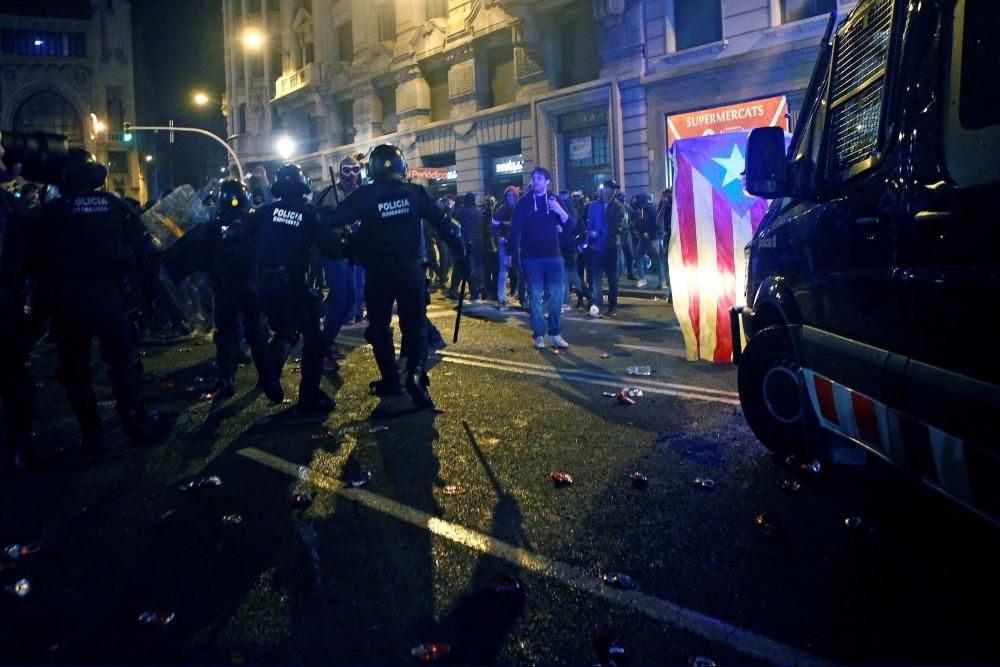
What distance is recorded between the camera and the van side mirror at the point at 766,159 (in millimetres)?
3795

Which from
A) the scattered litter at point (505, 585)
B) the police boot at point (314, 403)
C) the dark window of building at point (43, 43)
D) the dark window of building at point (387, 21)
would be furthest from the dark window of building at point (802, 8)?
the dark window of building at point (43, 43)

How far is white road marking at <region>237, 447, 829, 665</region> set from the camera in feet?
7.75

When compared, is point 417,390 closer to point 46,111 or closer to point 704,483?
point 704,483

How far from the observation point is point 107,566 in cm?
327

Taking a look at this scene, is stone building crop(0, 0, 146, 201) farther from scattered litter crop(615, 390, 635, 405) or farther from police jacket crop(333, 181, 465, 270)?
scattered litter crop(615, 390, 635, 405)

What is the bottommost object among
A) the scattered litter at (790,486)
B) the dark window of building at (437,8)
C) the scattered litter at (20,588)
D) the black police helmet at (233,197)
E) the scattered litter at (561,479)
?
the scattered litter at (20,588)

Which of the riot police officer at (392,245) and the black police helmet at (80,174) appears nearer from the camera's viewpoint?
the black police helmet at (80,174)

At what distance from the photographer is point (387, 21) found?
105ft

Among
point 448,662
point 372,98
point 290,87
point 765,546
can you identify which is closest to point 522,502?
point 765,546

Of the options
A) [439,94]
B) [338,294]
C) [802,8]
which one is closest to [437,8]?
[439,94]

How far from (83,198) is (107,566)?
9.13 ft

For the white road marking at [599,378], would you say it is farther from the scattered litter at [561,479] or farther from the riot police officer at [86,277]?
the riot police officer at [86,277]

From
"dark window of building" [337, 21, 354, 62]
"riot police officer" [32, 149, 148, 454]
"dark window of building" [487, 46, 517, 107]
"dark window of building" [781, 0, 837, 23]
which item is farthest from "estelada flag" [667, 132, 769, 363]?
"dark window of building" [337, 21, 354, 62]

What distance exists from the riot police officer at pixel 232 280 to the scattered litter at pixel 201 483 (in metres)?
2.42
